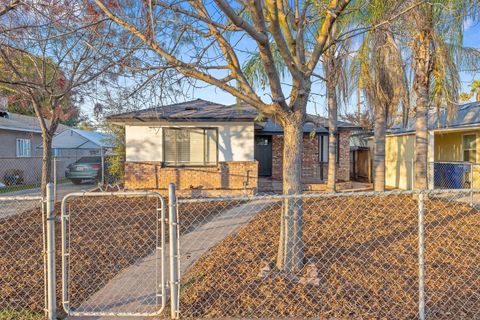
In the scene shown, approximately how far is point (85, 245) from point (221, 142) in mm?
6460

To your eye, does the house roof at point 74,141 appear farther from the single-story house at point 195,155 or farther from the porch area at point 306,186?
the porch area at point 306,186

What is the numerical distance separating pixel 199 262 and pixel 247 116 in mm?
7070

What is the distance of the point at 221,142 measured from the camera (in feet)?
38.7

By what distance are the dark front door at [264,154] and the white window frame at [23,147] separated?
41.7 ft

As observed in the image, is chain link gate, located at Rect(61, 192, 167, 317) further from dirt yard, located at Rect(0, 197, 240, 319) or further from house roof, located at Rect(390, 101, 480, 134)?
house roof, located at Rect(390, 101, 480, 134)

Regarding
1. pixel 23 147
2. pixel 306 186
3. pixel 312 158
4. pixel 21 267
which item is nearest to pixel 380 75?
pixel 306 186

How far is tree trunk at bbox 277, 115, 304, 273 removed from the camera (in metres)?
4.59

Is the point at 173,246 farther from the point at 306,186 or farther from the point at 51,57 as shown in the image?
the point at 306,186

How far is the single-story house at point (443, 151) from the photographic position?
1285 cm

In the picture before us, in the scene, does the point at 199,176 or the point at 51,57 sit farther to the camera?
the point at 199,176

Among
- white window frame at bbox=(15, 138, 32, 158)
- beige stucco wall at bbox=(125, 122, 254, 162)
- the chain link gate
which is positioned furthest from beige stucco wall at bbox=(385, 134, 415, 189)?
white window frame at bbox=(15, 138, 32, 158)

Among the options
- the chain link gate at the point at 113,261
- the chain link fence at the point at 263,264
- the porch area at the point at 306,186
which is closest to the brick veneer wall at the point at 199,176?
the porch area at the point at 306,186

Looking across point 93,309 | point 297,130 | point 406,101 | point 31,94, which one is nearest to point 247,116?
point 406,101

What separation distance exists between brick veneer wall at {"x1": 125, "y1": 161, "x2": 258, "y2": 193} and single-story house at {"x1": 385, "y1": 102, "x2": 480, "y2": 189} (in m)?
5.93
